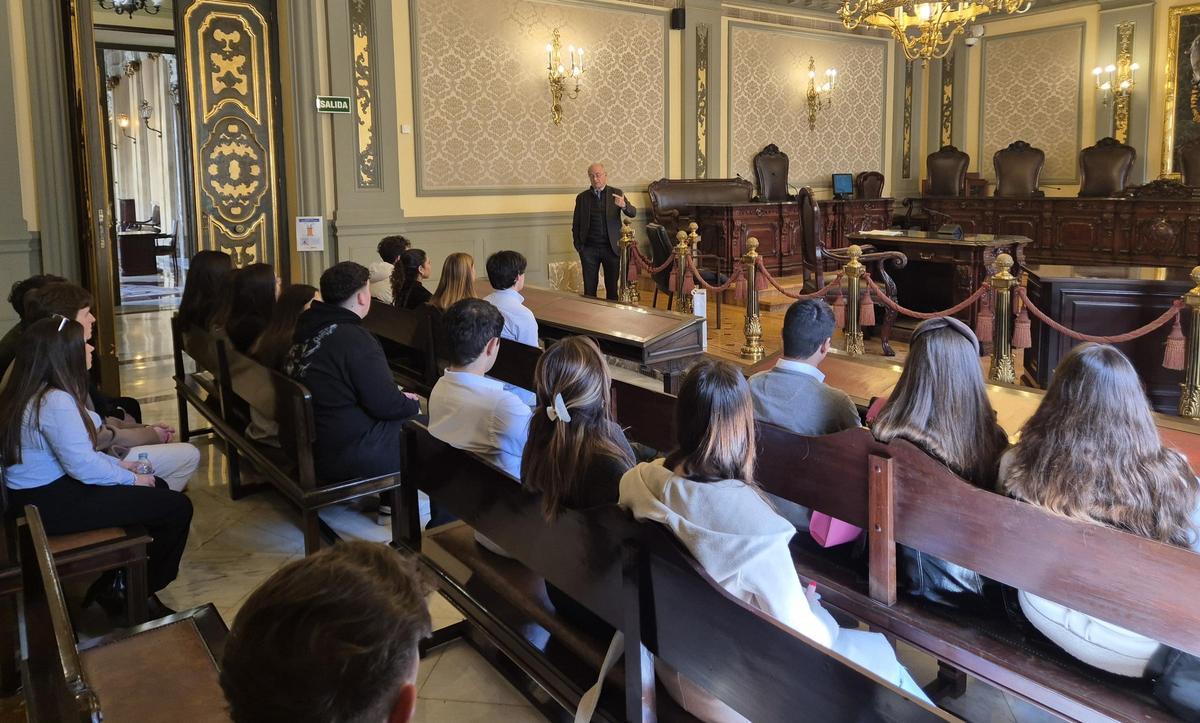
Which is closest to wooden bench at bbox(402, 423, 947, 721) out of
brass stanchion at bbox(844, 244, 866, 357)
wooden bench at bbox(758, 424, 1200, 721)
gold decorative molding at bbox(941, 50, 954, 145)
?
wooden bench at bbox(758, 424, 1200, 721)

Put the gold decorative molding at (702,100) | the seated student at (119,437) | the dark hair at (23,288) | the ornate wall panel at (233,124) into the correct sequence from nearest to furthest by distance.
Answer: the seated student at (119,437)
the dark hair at (23,288)
the ornate wall panel at (233,124)
the gold decorative molding at (702,100)

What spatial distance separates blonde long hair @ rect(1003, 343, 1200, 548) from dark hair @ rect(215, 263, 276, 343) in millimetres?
3358

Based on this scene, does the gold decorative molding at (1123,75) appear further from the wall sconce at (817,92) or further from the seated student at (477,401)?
the seated student at (477,401)

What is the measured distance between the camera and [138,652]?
1750 mm

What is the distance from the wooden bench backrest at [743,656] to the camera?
4.22 ft

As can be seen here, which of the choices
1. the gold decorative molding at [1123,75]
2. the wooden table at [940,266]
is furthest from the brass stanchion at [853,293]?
the gold decorative molding at [1123,75]

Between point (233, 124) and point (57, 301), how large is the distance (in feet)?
14.7

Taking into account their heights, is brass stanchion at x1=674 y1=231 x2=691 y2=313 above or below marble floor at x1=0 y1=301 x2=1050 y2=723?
above

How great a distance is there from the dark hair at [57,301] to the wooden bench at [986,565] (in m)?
2.62

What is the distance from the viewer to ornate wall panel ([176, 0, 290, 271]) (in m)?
7.17

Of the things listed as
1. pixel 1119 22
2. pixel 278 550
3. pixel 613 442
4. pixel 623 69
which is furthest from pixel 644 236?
pixel 613 442

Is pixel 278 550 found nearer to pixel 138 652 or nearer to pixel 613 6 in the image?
pixel 138 652

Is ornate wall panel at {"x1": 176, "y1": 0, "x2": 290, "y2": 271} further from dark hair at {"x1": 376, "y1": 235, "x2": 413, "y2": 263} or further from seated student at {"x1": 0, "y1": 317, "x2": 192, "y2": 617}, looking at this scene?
seated student at {"x1": 0, "y1": 317, "x2": 192, "y2": 617}

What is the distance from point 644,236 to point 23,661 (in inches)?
345
